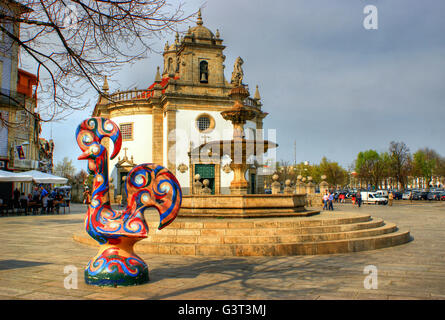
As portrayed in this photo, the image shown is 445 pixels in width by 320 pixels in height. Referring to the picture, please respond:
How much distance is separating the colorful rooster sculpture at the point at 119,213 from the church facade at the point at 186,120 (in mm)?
25077

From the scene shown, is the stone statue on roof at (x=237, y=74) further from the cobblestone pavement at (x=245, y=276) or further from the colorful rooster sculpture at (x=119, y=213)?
the colorful rooster sculpture at (x=119, y=213)

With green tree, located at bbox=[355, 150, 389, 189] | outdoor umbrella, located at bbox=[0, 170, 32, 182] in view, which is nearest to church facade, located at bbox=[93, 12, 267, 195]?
outdoor umbrella, located at bbox=[0, 170, 32, 182]

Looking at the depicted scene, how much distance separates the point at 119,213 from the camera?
232 inches

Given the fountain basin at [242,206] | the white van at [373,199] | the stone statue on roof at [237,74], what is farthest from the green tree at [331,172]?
the fountain basin at [242,206]

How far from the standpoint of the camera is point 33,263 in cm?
742

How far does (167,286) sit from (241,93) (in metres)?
11.2

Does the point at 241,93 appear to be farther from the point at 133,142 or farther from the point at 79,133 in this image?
the point at 133,142

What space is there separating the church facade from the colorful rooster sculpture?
82.3 ft

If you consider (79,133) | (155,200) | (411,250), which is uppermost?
(79,133)

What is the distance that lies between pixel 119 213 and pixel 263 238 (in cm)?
412

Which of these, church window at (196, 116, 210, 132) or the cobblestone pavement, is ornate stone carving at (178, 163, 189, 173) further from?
the cobblestone pavement

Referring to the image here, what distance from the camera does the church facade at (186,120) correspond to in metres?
31.6

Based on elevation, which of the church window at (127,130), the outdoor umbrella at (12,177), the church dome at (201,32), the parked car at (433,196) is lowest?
the parked car at (433,196)
